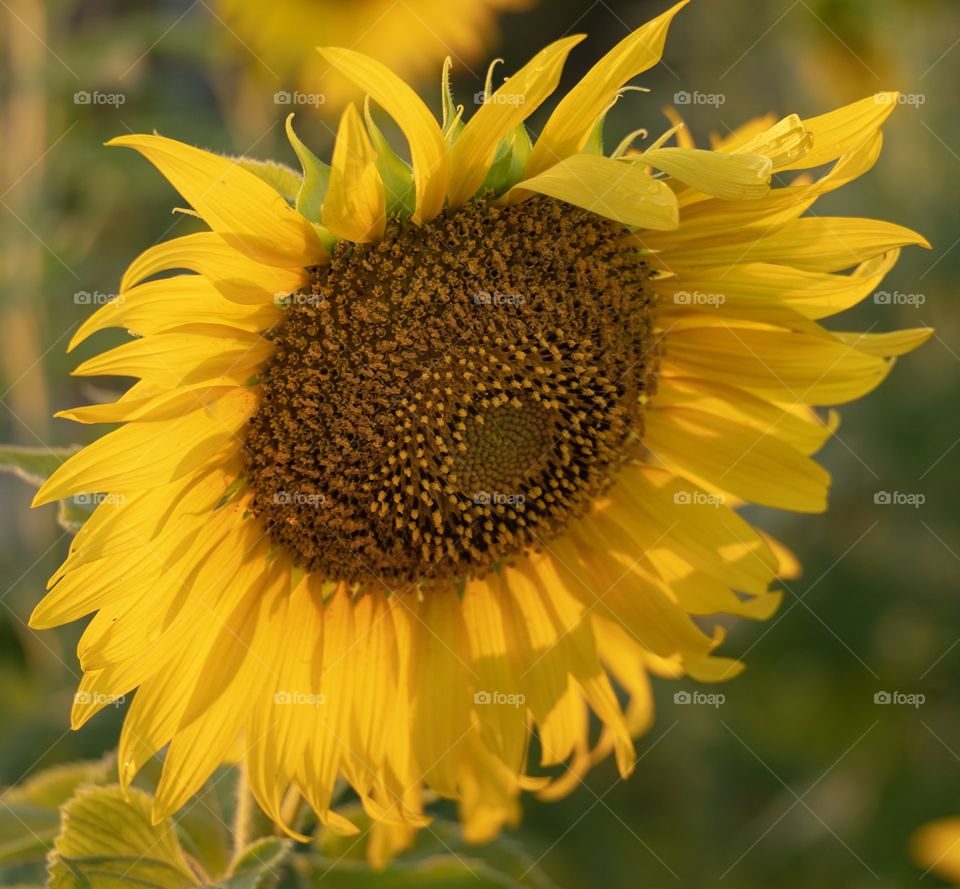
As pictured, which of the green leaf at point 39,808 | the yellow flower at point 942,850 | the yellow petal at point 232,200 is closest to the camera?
the yellow petal at point 232,200

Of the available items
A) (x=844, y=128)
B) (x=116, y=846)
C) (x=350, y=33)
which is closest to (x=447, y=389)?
(x=844, y=128)

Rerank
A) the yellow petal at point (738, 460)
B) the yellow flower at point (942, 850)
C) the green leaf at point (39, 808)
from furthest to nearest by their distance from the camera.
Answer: the yellow flower at point (942, 850)
the yellow petal at point (738, 460)
the green leaf at point (39, 808)

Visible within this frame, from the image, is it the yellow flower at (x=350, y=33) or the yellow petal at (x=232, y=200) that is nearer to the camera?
the yellow petal at (x=232, y=200)

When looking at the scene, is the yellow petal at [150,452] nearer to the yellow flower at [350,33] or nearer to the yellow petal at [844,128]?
the yellow petal at [844,128]

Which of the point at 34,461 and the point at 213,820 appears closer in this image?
the point at 34,461

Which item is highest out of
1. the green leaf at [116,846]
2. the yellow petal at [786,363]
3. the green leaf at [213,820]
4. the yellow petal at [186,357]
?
the yellow petal at [186,357]

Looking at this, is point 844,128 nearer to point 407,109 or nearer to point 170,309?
point 407,109

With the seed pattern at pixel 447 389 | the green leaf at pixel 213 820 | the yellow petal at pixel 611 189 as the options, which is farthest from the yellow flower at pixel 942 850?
the yellow petal at pixel 611 189

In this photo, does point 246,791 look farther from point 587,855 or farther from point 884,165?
point 884,165

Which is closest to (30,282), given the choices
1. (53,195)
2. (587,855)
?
(53,195)
